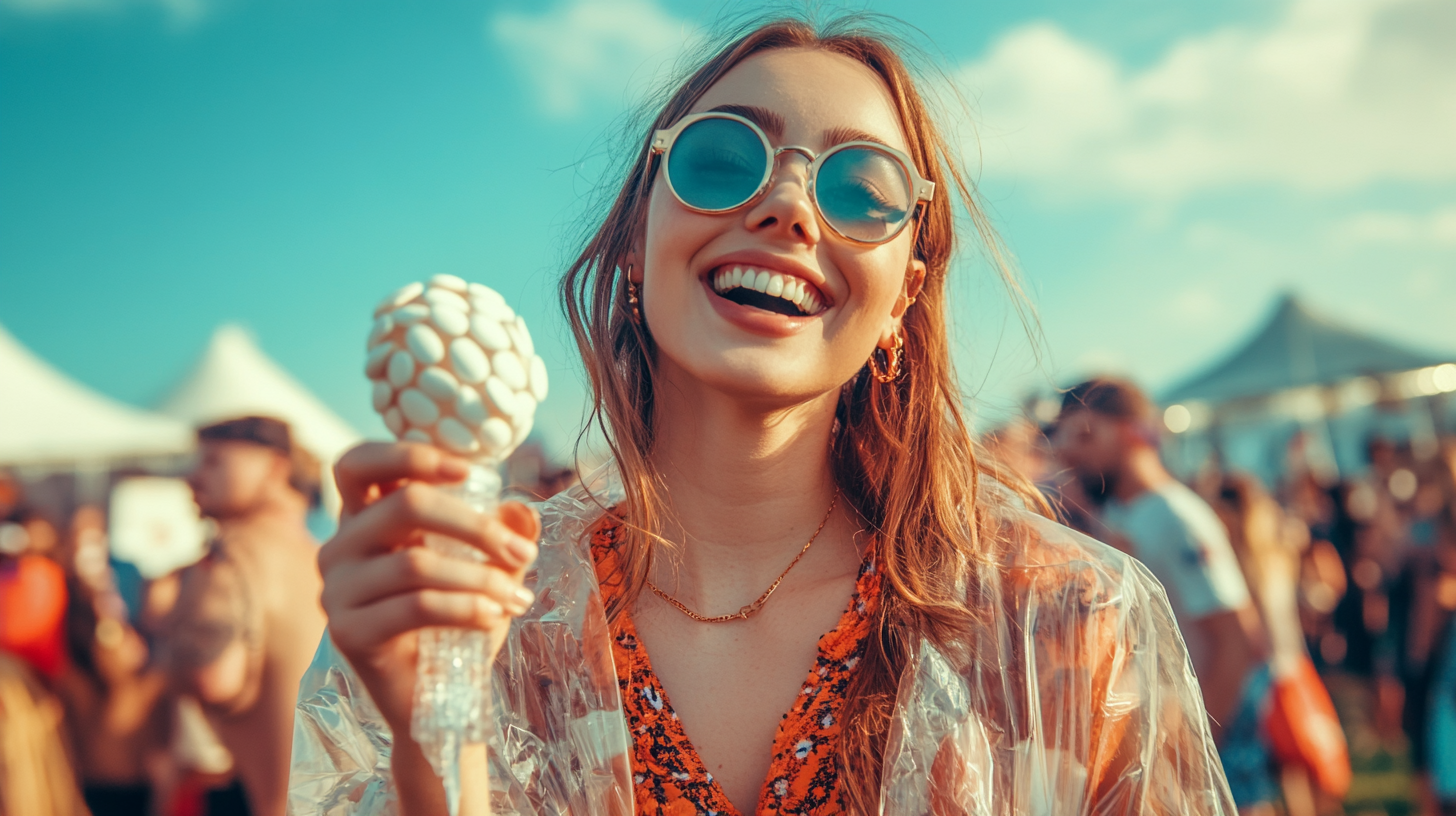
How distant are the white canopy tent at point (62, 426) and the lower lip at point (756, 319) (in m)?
10.4

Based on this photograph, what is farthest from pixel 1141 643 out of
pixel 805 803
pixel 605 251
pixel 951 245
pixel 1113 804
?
pixel 605 251

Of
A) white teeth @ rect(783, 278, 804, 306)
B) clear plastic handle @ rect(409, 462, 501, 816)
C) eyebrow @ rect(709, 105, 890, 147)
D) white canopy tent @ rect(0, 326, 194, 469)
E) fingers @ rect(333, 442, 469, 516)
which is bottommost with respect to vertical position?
clear plastic handle @ rect(409, 462, 501, 816)

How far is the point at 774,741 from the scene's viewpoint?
1.43 metres

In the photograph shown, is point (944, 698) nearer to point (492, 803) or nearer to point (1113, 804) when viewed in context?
point (1113, 804)

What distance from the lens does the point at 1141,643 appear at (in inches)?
57.5

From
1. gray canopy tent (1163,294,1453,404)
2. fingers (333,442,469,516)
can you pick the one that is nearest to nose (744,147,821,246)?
fingers (333,442,469,516)

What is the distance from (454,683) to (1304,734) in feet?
14.0

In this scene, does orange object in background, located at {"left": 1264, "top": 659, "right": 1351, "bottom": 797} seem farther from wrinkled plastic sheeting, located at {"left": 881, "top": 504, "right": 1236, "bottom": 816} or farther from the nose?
the nose

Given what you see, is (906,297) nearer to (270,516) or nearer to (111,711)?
(270,516)

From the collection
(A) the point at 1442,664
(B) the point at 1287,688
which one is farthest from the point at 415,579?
(A) the point at 1442,664

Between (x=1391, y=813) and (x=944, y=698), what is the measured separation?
620 centimetres

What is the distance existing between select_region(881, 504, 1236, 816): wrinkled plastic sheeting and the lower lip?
55 cm

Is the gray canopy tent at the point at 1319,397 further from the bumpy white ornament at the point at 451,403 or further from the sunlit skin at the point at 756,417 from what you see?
the bumpy white ornament at the point at 451,403

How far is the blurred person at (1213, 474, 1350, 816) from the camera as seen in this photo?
398 centimetres
